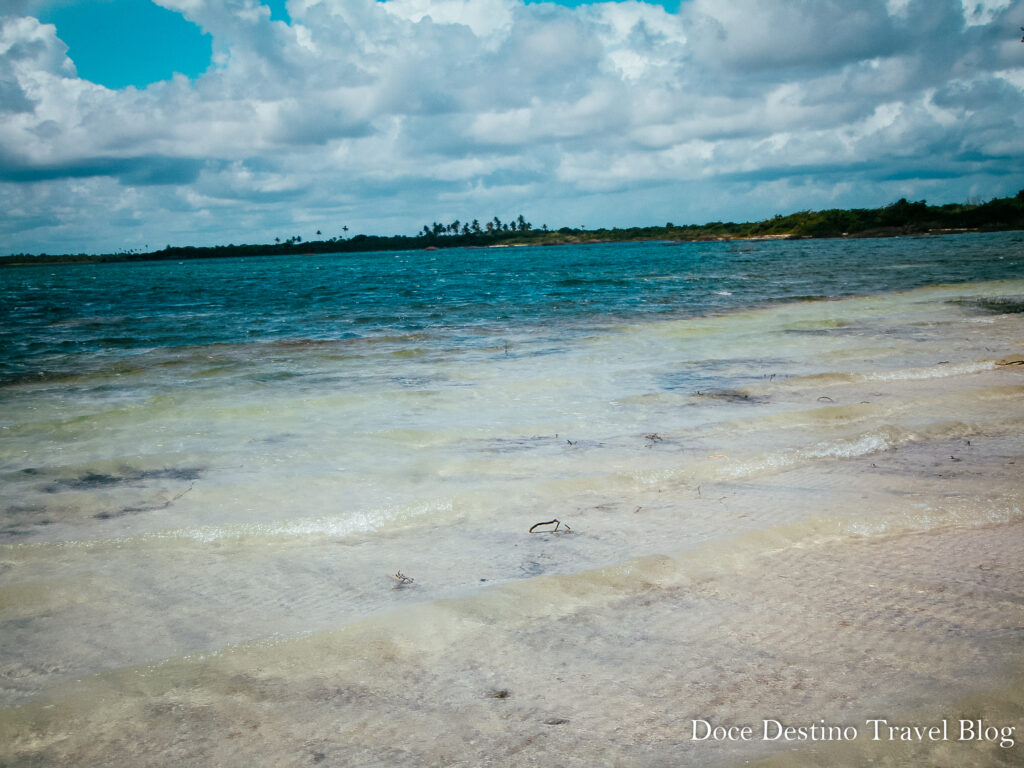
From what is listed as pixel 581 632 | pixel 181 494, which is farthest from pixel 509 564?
pixel 181 494

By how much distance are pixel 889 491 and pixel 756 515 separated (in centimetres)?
129

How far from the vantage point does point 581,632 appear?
3426mm

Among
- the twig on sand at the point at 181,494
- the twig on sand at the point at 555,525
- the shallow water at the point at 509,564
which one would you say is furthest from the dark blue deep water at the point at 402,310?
the twig on sand at the point at 555,525

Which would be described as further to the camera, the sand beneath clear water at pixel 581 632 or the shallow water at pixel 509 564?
the shallow water at pixel 509 564

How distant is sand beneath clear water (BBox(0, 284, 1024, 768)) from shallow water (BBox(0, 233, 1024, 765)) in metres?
0.02

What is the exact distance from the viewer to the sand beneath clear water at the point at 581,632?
2.65m

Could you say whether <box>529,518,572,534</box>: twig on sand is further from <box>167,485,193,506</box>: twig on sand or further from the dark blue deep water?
the dark blue deep water

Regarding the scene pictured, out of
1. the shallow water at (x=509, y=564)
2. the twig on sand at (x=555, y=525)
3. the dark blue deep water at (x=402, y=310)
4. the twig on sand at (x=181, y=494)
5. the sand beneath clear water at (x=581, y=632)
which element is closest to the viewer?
the sand beneath clear water at (x=581, y=632)

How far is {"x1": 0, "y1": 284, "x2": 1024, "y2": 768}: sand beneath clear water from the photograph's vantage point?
8.70ft

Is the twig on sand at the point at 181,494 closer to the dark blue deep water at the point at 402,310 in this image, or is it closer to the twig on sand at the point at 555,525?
the twig on sand at the point at 555,525

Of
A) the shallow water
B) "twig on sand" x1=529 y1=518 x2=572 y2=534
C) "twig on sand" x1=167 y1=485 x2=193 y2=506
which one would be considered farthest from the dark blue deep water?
"twig on sand" x1=529 y1=518 x2=572 y2=534

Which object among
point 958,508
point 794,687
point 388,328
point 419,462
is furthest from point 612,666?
point 388,328

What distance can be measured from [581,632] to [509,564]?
38.2 inches

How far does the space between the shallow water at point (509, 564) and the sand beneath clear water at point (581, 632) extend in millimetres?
18
